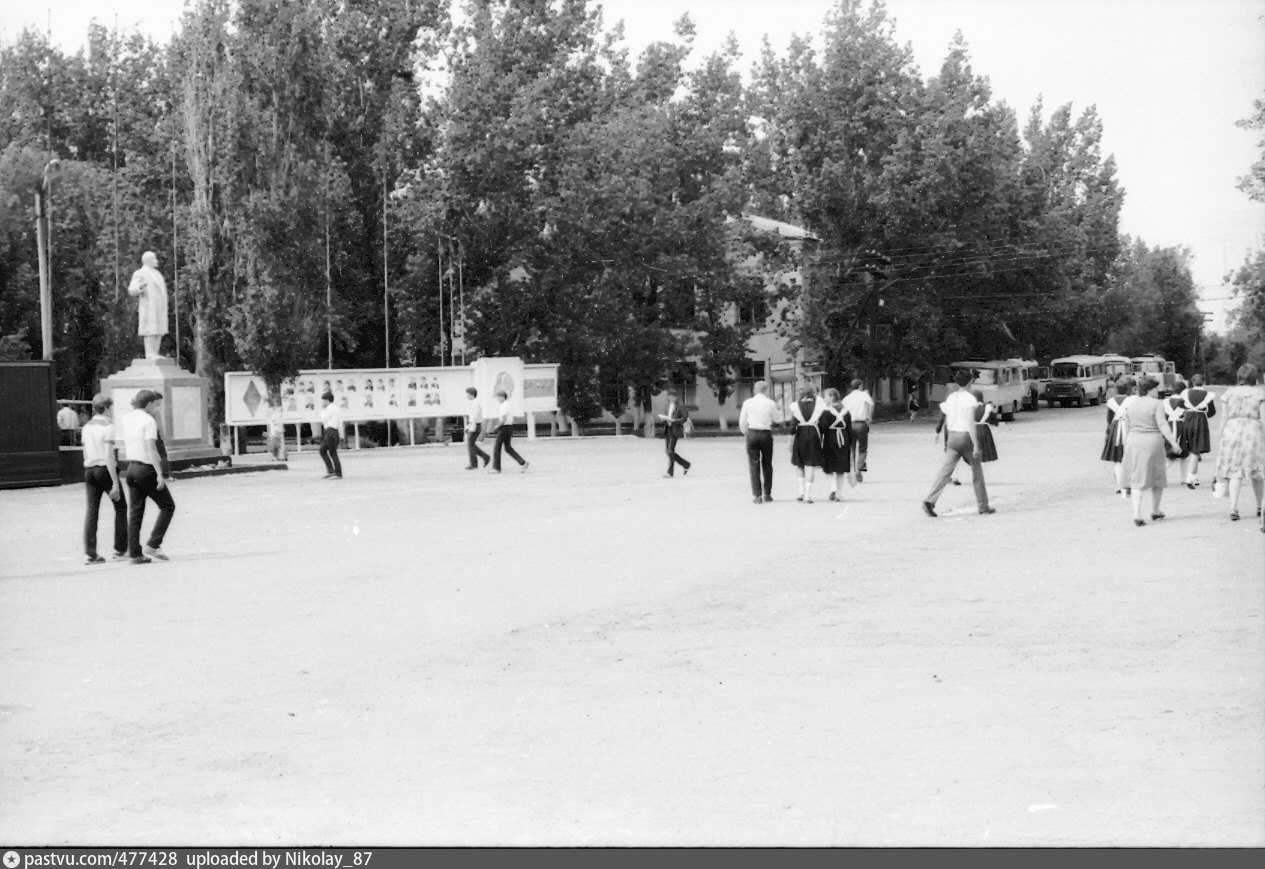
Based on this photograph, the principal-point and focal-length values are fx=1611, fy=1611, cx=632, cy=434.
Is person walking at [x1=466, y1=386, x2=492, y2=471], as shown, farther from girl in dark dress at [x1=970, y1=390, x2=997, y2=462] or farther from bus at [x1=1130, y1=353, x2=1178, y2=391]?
bus at [x1=1130, y1=353, x2=1178, y2=391]

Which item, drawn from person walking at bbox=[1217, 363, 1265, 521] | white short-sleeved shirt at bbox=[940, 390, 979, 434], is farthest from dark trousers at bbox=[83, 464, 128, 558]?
person walking at bbox=[1217, 363, 1265, 521]

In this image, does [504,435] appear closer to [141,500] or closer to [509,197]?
[141,500]

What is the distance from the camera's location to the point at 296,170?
137 feet

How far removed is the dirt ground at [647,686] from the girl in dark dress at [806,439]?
336 cm

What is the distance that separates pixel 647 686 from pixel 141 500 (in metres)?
8.17

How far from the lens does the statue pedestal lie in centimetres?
3022

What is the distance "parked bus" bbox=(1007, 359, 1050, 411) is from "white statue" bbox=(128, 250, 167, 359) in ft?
153

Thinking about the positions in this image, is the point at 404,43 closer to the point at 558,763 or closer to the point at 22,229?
the point at 22,229

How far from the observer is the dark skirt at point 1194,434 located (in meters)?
23.8

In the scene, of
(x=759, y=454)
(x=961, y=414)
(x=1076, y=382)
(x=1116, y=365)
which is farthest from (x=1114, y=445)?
(x=1116, y=365)

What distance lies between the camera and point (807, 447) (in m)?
22.1

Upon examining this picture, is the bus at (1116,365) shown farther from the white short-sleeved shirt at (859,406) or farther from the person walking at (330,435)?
the person walking at (330,435)

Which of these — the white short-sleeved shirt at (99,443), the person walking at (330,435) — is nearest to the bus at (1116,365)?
the person walking at (330,435)

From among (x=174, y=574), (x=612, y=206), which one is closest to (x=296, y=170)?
(x=612, y=206)
